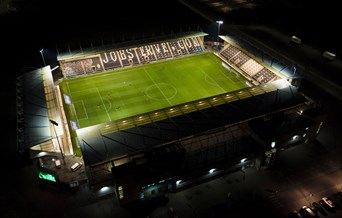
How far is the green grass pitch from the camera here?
Result: 46.3m

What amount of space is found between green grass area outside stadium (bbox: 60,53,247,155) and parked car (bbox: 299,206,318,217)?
2461 centimetres

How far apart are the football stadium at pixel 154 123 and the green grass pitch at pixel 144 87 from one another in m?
0.19

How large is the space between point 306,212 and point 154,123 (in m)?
20.6

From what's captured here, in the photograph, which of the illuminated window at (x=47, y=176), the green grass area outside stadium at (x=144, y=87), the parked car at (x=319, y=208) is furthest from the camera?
the green grass area outside stadium at (x=144, y=87)

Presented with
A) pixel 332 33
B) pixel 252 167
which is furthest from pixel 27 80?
pixel 332 33

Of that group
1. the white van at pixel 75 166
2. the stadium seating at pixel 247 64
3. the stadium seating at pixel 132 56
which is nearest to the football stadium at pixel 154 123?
the white van at pixel 75 166

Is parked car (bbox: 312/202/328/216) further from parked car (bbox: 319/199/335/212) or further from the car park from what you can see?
the car park

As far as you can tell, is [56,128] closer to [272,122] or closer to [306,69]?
[272,122]

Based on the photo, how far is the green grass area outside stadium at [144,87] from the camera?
46.2m

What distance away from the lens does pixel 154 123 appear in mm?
35625

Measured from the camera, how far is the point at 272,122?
37.1 metres

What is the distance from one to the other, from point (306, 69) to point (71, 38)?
5680 centimetres

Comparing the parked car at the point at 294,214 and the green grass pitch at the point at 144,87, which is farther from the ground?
the green grass pitch at the point at 144,87

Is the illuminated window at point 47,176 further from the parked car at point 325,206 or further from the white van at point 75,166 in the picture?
the parked car at point 325,206
